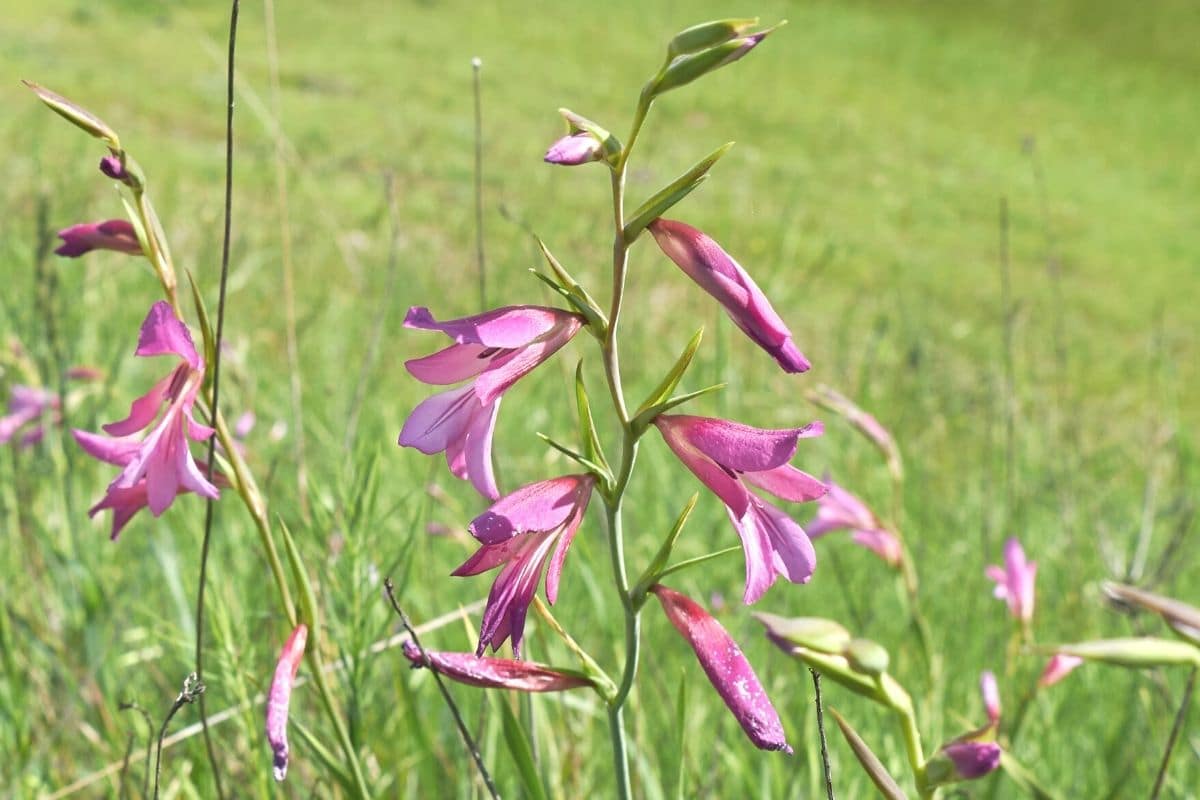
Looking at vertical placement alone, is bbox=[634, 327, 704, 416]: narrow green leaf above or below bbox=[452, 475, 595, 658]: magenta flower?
above

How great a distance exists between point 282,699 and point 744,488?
242mm

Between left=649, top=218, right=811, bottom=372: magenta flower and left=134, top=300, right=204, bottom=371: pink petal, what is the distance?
24 cm

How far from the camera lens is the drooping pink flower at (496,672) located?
529 mm

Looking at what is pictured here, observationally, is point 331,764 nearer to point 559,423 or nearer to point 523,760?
point 523,760

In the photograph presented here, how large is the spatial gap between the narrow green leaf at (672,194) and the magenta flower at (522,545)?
118mm

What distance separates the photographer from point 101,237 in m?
0.65

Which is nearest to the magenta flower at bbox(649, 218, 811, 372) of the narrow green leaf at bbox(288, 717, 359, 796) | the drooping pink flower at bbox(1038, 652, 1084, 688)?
the narrow green leaf at bbox(288, 717, 359, 796)

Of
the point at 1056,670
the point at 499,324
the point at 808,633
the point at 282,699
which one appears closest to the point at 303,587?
the point at 282,699

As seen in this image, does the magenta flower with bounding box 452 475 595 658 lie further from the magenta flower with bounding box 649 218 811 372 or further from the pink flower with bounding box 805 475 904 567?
the pink flower with bounding box 805 475 904 567

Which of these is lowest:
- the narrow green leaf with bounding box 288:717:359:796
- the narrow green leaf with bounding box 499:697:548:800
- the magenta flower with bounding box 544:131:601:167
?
the narrow green leaf with bounding box 288:717:359:796

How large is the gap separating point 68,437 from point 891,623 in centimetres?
119

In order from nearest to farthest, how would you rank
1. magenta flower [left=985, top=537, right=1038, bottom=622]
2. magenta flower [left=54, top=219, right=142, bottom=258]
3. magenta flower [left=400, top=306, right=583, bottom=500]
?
magenta flower [left=400, top=306, right=583, bottom=500] < magenta flower [left=54, top=219, right=142, bottom=258] < magenta flower [left=985, top=537, right=1038, bottom=622]

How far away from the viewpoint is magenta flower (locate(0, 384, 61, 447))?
135cm

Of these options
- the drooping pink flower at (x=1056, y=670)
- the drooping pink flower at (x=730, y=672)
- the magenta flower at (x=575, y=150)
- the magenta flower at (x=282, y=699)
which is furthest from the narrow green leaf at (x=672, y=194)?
the drooping pink flower at (x=1056, y=670)
